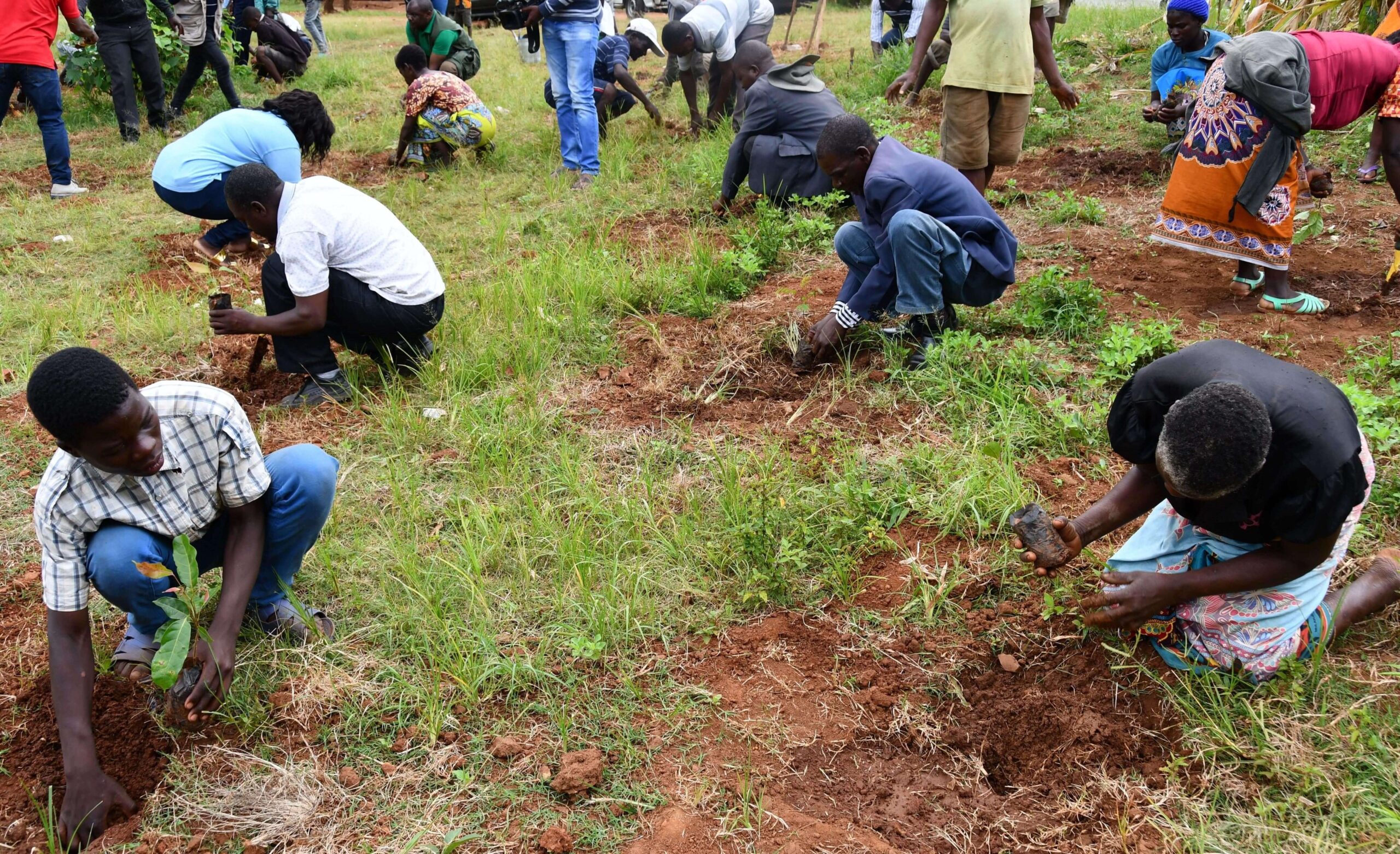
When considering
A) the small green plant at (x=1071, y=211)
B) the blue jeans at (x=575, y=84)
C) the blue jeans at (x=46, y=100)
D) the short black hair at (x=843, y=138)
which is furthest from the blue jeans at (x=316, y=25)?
the short black hair at (x=843, y=138)

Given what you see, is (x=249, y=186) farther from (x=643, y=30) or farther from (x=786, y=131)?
(x=643, y=30)

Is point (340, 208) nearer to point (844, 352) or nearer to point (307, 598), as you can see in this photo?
point (307, 598)

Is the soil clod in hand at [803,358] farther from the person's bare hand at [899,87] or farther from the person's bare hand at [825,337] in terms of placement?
the person's bare hand at [899,87]

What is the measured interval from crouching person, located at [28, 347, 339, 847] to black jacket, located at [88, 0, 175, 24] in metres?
6.54

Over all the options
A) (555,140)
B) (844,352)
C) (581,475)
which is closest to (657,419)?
(581,475)

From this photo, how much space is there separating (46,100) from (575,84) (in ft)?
11.5

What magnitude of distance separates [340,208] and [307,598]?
1590mm

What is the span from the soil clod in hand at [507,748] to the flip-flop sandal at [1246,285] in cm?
351

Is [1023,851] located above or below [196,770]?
above

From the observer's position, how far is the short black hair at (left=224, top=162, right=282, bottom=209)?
3.35 meters

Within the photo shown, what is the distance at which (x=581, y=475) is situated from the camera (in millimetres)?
3129

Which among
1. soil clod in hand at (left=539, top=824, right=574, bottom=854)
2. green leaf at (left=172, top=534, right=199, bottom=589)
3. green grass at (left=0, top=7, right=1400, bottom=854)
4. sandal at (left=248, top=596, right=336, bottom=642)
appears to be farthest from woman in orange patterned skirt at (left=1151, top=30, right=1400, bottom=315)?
green leaf at (left=172, top=534, right=199, bottom=589)

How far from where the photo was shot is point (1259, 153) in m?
3.67

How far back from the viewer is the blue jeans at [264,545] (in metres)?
2.11
